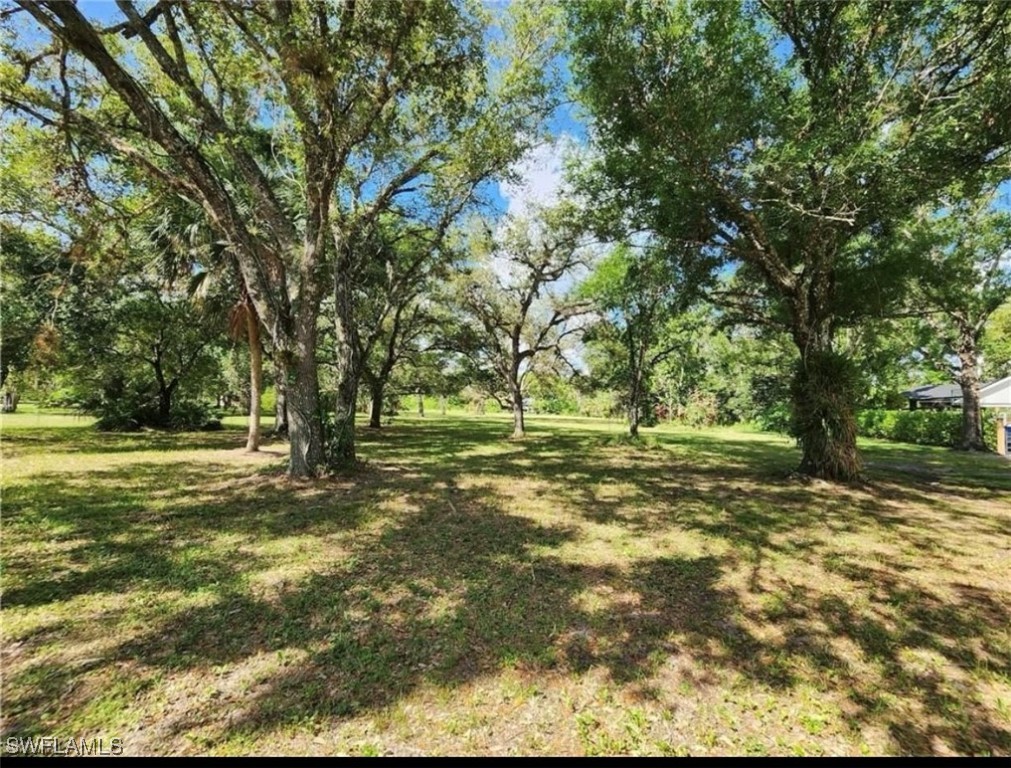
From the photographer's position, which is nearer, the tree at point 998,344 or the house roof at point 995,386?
the house roof at point 995,386

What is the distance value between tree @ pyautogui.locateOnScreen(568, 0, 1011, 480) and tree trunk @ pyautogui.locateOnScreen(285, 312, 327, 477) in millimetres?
5957

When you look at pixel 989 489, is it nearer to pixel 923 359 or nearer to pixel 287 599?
pixel 287 599

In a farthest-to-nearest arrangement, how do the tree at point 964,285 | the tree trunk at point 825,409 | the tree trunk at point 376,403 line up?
the tree trunk at point 376,403, the tree at point 964,285, the tree trunk at point 825,409

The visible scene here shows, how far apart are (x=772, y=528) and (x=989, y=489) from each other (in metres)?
6.16

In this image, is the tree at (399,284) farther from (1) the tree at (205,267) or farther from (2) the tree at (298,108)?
(1) the tree at (205,267)

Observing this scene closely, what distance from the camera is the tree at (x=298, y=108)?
225 inches

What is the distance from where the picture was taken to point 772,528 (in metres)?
5.55

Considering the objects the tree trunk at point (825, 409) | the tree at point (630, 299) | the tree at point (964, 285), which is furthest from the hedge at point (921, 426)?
the tree trunk at point (825, 409)

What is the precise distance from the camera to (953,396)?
23.5 m

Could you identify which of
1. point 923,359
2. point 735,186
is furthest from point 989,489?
point 923,359

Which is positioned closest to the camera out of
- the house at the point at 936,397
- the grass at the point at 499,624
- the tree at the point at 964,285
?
the grass at the point at 499,624

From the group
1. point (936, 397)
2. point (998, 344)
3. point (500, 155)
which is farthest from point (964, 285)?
point (936, 397)

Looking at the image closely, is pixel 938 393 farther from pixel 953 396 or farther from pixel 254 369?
pixel 254 369

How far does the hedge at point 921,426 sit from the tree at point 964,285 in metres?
0.65
